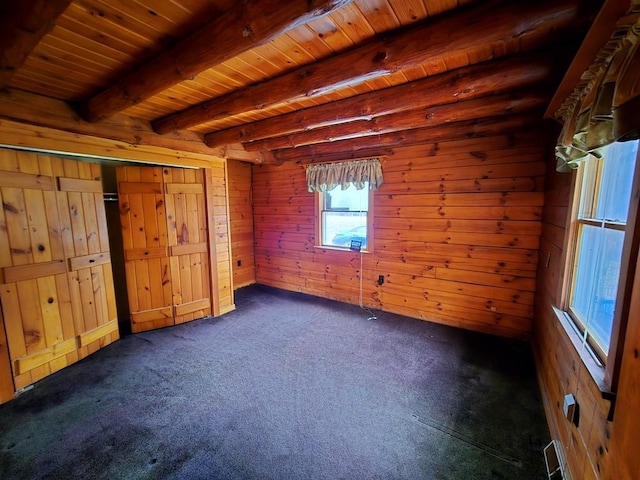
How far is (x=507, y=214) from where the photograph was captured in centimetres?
292

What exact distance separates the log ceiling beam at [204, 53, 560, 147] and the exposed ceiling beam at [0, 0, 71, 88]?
1837mm

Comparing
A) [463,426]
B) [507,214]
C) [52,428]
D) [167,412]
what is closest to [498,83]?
[507,214]

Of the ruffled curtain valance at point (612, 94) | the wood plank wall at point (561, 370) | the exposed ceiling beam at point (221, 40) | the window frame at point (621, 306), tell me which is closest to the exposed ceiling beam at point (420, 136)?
the wood plank wall at point (561, 370)

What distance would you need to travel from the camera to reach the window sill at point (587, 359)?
1062 mm

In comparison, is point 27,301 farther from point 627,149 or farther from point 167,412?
point 627,149

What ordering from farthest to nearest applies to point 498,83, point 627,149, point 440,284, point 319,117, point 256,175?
point 256,175 → point 440,284 → point 319,117 → point 498,83 → point 627,149

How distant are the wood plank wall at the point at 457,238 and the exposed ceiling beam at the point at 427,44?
1524 millimetres

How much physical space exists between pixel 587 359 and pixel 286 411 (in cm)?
185

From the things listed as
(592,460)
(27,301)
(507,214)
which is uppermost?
(507,214)

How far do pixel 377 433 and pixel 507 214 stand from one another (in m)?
2.58

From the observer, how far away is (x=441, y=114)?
8.00ft

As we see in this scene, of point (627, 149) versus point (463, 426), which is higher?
point (627, 149)

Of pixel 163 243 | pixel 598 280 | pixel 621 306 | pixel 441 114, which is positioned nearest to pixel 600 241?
pixel 598 280

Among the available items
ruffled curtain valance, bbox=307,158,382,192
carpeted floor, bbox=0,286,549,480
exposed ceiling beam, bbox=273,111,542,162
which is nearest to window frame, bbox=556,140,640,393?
carpeted floor, bbox=0,286,549,480
